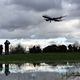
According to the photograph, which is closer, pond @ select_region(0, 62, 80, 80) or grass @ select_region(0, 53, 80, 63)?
pond @ select_region(0, 62, 80, 80)

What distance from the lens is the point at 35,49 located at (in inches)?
5344

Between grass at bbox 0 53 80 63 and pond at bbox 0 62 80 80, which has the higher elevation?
grass at bbox 0 53 80 63

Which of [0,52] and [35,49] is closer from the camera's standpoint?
[0,52]

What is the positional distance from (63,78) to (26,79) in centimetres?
296

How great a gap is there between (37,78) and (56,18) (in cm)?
2969

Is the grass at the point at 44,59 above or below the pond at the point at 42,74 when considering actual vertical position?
above

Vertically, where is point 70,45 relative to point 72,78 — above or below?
above

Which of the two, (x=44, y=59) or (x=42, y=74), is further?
(x=44, y=59)

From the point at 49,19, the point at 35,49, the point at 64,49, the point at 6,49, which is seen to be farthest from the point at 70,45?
the point at 49,19

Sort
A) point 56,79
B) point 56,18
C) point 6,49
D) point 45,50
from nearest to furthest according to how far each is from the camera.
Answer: point 56,79 → point 56,18 → point 6,49 → point 45,50

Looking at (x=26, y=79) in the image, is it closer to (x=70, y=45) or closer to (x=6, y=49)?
(x=6, y=49)

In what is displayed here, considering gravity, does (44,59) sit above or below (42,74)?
above

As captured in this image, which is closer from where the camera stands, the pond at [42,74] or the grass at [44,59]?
the pond at [42,74]

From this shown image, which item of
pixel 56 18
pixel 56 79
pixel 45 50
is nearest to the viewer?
pixel 56 79
